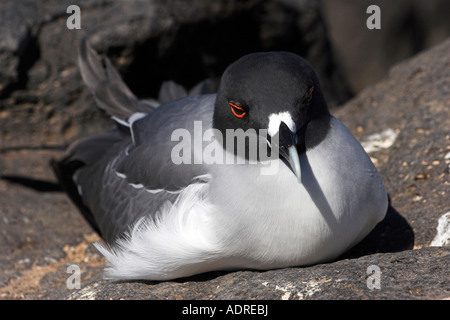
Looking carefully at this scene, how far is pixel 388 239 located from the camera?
4012mm

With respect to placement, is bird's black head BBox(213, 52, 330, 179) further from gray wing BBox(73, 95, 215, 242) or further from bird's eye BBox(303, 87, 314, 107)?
gray wing BBox(73, 95, 215, 242)

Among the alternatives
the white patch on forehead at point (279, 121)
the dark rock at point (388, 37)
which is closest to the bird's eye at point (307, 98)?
the white patch on forehead at point (279, 121)

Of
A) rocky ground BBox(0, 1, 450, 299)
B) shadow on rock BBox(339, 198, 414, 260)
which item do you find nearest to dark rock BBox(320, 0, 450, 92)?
rocky ground BBox(0, 1, 450, 299)

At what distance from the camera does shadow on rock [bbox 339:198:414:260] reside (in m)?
3.92

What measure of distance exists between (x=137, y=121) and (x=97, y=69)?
1.06 meters

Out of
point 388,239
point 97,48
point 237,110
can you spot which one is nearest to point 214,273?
point 237,110

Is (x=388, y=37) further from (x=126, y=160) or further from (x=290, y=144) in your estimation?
(x=290, y=144)

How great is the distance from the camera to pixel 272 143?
10.6 feet

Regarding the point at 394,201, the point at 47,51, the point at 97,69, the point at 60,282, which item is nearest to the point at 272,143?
the point at 394,201

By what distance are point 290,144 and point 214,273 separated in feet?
3.57

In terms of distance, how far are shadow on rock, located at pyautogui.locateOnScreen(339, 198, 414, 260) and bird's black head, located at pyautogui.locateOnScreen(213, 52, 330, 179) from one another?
3.06 feet

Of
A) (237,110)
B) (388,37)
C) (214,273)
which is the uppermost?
(237,110)

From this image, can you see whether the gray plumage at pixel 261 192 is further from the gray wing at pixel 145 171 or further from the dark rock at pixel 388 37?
the dark rock at pixel 388 37

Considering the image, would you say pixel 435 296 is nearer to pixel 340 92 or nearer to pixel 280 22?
pixel 280 22
